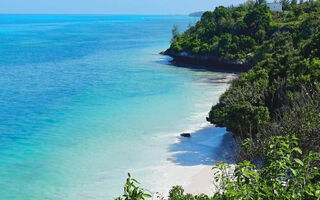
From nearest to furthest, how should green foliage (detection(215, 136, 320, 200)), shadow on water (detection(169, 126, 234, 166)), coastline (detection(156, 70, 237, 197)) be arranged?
green foliage (detection(215, 136, 320, 200)) → coastline (detection(156, 70, 237, 197)) → shadow on water (detection(169, 126, 234, 166))

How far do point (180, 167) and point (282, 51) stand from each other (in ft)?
43.3

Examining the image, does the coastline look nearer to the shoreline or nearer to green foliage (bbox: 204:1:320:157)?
green foliage (bbox: 204:1:320:157)

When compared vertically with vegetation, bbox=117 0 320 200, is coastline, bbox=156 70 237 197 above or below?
below

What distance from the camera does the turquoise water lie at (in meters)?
21.2

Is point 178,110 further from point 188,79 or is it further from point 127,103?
point 188,79

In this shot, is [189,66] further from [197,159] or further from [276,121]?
[276,121]

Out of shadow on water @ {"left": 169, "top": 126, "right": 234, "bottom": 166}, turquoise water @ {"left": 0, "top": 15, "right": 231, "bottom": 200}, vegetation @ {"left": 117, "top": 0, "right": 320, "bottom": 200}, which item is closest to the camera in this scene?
vegetation @ {"left": 117, "top": 0, "right": 320, "bottom": 200}

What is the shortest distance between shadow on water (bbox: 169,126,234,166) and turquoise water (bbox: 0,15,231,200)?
2.98ft

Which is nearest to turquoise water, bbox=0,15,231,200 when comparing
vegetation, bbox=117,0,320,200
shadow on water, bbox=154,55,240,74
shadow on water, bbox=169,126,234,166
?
shadow on water, bbox=169,126,234,166

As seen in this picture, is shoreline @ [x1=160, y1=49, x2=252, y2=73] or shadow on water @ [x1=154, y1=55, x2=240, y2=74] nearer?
shoreline @ [x1=160, y1=49, x2=252, y2=73]

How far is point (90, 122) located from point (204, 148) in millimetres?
11182

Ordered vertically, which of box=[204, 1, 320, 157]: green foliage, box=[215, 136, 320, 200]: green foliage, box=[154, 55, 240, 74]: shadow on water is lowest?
box=[154, 55, 240, 74]: shadow on water

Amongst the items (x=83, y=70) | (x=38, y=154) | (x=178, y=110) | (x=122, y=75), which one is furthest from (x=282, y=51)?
(x=83, y=70)

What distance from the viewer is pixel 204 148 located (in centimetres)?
2470
